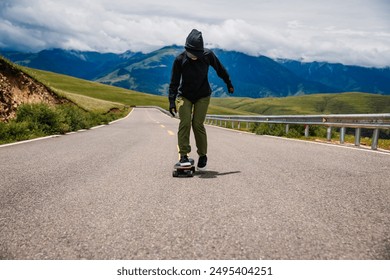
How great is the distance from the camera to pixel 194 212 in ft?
11.3

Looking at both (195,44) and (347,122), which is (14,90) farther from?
(347,122)

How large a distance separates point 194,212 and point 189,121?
2588mm

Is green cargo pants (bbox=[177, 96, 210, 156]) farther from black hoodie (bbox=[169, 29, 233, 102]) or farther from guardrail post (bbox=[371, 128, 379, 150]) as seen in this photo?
guardrail post (bbox=[371, 128, 379, 150])

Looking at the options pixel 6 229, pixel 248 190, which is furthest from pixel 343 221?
pixel 6 229

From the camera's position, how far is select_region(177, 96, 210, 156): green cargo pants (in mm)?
5766

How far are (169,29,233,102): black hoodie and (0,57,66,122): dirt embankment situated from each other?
1142 centimetres

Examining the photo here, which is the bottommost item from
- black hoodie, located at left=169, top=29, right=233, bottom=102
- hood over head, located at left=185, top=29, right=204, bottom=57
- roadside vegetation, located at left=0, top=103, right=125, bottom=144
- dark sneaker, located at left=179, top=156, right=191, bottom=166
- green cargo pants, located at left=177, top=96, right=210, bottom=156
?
Result: roadside vegetation, located at left=0, top=103, right=125, bottom=144

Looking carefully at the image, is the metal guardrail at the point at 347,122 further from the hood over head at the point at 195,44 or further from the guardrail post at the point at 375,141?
the hood over head at the point at 195,44

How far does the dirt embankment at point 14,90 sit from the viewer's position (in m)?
16.1

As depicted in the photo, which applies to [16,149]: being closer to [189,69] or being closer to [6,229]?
[189,69]

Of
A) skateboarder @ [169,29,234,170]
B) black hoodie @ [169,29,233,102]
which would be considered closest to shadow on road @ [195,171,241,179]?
skateboarder @ [169,29,234,170]

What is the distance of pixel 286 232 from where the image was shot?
289cm

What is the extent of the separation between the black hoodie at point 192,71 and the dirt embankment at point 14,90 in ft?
37.5
